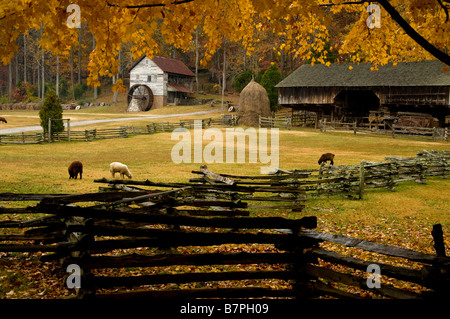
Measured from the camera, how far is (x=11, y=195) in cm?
759

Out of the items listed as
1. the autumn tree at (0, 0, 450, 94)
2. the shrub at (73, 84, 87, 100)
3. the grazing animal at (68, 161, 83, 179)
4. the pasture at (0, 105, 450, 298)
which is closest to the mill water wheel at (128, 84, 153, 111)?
the shrub at (73, 84, 87, 100)

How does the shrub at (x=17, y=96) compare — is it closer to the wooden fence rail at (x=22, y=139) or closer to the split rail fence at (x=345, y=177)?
the wooden fence rail at (x=22, y=139)

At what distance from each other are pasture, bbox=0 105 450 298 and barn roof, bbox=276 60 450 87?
333 inches

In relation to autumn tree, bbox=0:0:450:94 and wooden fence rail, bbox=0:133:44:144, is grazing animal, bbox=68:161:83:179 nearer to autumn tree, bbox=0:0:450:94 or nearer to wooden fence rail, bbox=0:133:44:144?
autumn tree, bbox=0:0:450:94

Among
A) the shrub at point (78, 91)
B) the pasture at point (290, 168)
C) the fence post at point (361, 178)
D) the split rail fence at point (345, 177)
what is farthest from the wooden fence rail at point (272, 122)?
the shrub at point (78, 91)

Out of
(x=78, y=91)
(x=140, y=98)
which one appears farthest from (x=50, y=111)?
(x=78, y=91)

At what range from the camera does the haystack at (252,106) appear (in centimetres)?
4847

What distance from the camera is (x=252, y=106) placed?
48.6 m

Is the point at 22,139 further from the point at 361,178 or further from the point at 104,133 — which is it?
the point at 361,178

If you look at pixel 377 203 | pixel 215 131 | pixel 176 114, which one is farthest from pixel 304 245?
pixel 176 114

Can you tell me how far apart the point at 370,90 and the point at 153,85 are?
3956cm

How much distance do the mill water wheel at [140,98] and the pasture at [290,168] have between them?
105 feet
